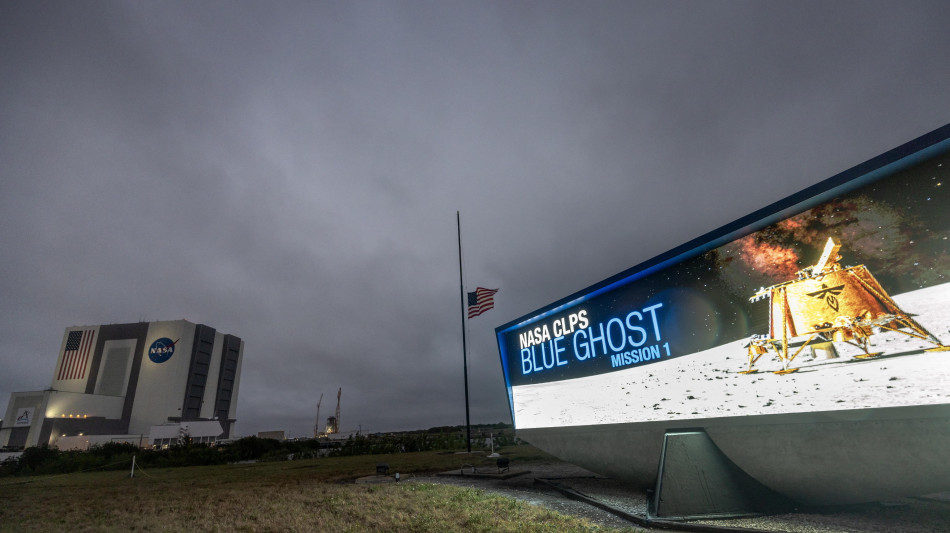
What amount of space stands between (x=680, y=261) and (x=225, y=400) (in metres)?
104

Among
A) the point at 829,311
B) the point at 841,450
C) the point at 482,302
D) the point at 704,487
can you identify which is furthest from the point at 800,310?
the point at 482,302

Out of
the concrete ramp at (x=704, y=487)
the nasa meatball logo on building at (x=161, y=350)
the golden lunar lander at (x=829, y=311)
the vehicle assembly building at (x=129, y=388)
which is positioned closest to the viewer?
the golden lunar lander at (x=829, y=311)

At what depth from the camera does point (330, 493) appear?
489 inches

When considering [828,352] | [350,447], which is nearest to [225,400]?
[350,447]

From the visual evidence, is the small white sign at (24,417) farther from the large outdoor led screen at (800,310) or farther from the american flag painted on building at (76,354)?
the large outdoor led screen at (800,310)

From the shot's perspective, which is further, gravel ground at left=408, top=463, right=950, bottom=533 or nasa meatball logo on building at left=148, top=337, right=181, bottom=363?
nasa meatball logo on building at left=148, top=337, right=181, bottom=363

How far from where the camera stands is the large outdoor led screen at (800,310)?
5.71 m

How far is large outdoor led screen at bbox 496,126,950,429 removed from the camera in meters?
5.71

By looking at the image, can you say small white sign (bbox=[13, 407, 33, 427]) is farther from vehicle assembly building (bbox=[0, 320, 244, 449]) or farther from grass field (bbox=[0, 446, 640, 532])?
grass field (bbox=[0, 446, 640, 532])

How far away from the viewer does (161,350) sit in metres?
77.5

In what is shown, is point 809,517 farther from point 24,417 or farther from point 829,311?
point 24,417

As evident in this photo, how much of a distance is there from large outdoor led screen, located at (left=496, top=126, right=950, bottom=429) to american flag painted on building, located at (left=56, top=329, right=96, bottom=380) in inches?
4107

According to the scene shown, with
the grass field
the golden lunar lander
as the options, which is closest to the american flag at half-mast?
the grass field

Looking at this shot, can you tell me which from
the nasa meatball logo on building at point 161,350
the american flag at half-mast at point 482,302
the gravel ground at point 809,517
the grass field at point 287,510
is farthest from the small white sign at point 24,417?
the gravel ground at point 809,517
